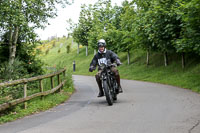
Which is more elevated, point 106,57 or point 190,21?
point 190,21

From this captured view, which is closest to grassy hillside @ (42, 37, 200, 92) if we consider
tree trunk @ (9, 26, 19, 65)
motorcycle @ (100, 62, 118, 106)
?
tree trunk @ (9, 26, 19, 65)

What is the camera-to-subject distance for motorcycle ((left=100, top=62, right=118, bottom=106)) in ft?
29.1

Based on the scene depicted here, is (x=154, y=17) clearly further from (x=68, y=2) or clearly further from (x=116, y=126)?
(x=116, y=126)

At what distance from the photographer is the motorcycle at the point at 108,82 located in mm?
8867

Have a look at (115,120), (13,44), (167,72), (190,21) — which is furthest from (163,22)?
(115,120)

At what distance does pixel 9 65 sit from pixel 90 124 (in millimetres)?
7665

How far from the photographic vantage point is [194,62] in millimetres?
22891

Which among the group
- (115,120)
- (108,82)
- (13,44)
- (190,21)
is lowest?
(115,120)

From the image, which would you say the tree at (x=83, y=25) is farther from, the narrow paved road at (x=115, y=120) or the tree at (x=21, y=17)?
the narrow paved road at (x=115, y=120)

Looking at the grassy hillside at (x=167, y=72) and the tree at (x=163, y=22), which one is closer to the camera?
the grassy hillside at (x=167, y=72)

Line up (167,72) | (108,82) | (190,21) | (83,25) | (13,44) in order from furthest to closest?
(83,25) → (167,72) → (13,44) → (190,21) → (108,82)

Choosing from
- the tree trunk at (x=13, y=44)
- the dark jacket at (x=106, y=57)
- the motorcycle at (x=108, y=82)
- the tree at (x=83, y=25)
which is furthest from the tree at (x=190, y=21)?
the tree at (x=83, y=25)

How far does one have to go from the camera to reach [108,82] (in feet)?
30.1

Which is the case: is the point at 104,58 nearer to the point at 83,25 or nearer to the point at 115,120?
the point at 115,120
